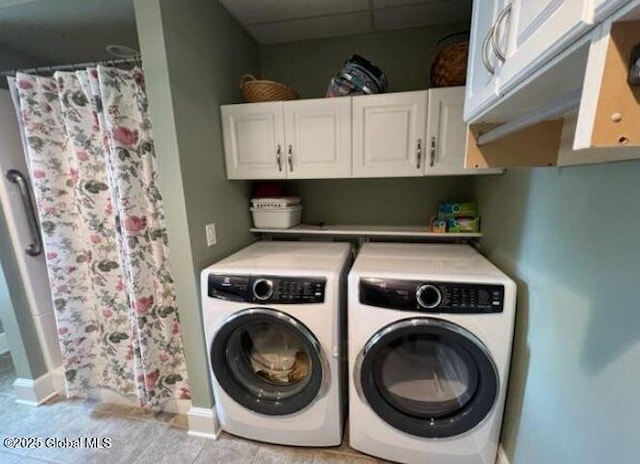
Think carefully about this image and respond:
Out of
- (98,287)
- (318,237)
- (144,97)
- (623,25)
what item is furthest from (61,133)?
(623,25)

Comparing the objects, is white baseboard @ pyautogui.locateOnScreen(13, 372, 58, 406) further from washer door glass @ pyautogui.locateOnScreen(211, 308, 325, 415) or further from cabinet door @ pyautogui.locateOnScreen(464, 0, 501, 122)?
cabinet door @ pyautogui.locateOnScreen(464, 0, 501, 122)

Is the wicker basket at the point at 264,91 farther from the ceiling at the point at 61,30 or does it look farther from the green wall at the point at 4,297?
the green wall at the point at 4,297

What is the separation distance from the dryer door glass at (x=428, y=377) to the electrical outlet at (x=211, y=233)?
99cm

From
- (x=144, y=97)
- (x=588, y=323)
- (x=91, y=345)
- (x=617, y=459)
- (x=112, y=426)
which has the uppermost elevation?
(x=144, y=97)

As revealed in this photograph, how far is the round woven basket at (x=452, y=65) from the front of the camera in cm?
144

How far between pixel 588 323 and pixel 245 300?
126cm

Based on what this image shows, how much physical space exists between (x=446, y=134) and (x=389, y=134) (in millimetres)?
296

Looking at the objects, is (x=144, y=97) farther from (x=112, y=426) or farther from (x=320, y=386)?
(x=112, y=426)

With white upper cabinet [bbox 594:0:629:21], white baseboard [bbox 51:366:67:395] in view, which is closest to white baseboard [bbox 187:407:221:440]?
white baseboard [bbox 51:366:67:395]

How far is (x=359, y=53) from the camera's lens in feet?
6.61

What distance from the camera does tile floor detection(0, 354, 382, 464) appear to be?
1.50 metres

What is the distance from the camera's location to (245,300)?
1.38m

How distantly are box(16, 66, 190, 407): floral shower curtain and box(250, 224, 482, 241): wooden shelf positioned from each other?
29.1 inches

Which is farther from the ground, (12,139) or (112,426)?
(12,139)
